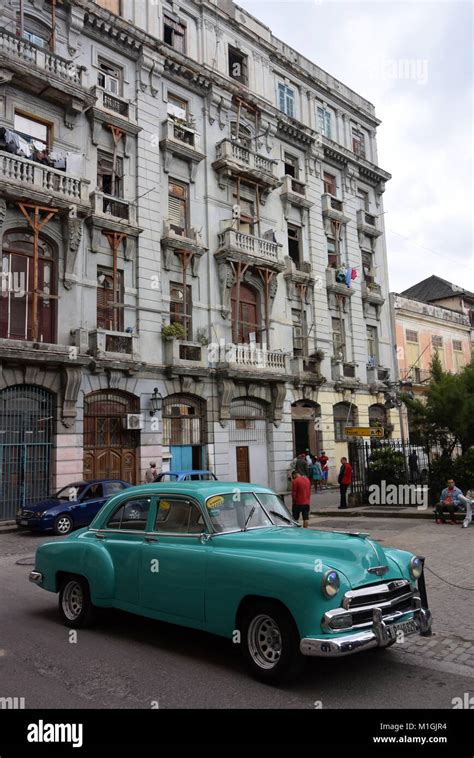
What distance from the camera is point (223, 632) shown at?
5.45 metres

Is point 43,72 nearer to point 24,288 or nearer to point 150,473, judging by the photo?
point 24,288

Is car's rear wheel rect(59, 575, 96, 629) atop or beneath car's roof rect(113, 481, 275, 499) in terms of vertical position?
beneath

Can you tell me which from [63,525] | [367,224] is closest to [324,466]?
[63,525]

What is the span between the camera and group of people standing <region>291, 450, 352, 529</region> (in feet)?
47.5

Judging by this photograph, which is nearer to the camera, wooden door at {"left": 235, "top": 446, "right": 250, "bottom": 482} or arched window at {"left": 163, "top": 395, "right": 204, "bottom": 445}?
arched window at {"left": 163, "top": 395, "right": 204, "bottom": 445}

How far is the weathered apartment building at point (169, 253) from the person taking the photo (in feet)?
63.6

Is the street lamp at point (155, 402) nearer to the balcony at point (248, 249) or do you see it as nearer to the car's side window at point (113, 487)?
the car's side window at point (113, 487)

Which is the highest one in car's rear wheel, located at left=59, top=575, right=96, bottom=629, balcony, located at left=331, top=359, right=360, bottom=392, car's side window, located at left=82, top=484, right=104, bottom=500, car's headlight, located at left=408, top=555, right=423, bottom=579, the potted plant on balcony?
the potted plant on balcony

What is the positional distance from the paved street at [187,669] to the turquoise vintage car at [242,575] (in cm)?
34

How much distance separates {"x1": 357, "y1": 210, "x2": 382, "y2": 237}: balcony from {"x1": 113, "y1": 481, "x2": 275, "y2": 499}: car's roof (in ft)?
97.7

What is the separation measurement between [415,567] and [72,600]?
4.07 meters

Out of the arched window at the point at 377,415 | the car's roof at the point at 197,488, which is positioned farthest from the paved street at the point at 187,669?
the arched window at the point at 377,415

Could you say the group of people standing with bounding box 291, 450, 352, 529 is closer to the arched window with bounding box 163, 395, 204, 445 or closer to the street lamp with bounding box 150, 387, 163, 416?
the arched window with bounding box 163, 395, 204, 445

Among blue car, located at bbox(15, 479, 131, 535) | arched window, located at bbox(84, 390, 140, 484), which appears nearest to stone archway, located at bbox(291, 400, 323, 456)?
arched window, located at bbox(84, 390, 140, 484)
